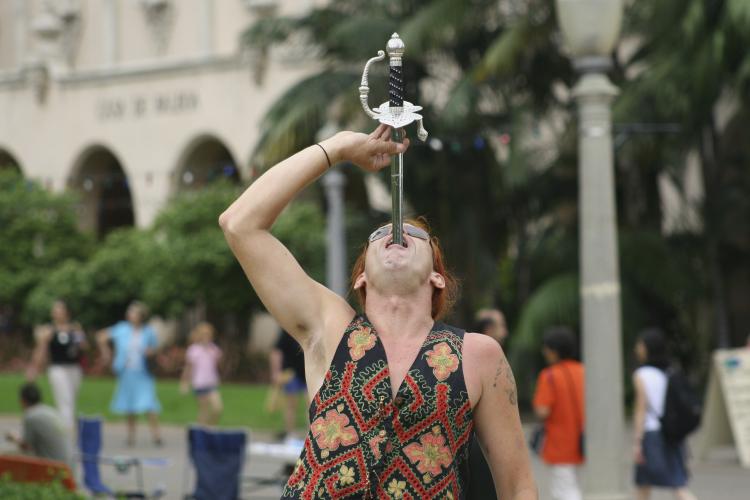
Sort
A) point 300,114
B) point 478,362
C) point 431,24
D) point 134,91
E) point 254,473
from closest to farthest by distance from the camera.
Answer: point 478,362 < point 254,473 < point 431,24 < point 300,114 < point 134,91

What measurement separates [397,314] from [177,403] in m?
21.5

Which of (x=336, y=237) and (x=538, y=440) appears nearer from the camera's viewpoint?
(x=538, y=440)

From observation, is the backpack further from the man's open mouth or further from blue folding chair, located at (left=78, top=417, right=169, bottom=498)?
the man's open mouth

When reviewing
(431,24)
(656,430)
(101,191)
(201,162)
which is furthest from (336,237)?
(101,191)

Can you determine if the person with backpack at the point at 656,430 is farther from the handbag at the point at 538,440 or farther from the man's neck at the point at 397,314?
the man's neck at the point at 397,314

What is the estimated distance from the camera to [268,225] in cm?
395

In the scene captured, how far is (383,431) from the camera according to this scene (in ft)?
12.1

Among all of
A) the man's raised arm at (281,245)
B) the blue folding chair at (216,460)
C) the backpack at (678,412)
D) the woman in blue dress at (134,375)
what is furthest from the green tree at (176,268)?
the man's raised arm at (281,245)

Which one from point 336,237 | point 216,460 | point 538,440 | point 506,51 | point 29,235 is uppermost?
point 506,51

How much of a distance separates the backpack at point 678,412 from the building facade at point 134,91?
23088mm

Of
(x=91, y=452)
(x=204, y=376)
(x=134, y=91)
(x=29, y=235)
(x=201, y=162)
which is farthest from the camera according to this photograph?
(x=201, y=162)

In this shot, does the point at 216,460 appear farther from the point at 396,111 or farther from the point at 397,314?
the point at 396,111

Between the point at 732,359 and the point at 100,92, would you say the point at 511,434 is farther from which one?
the point at 100,92

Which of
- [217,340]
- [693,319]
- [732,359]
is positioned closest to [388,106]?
[732,359]
